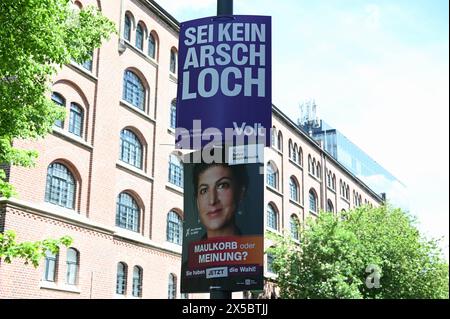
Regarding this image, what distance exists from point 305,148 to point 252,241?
148 feet

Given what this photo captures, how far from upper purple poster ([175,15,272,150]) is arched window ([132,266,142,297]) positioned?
22.0 meters

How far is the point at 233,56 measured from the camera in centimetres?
910

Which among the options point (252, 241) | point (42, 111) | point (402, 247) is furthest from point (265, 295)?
point (252, 241)

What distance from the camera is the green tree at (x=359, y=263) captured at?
33.9 metres

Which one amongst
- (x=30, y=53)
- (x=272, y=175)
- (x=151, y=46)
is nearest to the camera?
(x=30, y=53)

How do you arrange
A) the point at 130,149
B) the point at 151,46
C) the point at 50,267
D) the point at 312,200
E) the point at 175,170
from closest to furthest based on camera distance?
the point at 50,267
the point at 130,149
the point at 151,46
the point at 175,170
the point at 312,200

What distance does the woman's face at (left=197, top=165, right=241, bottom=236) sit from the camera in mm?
9266

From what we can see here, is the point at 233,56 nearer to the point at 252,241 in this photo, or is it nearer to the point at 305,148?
the point at 252,241

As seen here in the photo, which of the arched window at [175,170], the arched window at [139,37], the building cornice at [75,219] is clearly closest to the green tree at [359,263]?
the arched window at [175,170]

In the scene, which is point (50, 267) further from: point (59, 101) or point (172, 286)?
point (172, 286)

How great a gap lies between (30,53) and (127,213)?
19170 millimetres

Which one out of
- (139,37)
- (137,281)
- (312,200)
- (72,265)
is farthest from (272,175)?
(72,265)

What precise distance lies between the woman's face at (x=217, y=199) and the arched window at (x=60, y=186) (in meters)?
17.4

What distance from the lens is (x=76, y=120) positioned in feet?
91.9
